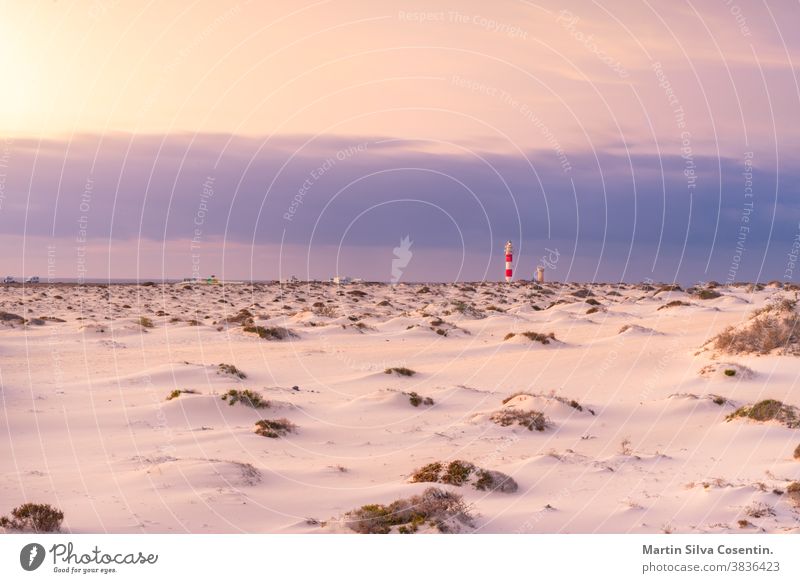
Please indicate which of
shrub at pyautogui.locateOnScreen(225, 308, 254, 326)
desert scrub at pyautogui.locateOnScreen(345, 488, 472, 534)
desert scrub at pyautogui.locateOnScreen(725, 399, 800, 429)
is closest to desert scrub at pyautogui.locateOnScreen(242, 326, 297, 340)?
shrub at pyautogui.locateOnScreen(225, 308, 254, 326)

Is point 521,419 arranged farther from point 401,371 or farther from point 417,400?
point 401,371

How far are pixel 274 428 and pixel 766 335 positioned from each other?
1598 cm

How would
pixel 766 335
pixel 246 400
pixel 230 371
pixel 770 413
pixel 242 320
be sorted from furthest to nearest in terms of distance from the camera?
pixel 242 320 < pixel 766 335 < pixel 230 371 < pixel 246 400 < pixel 770 413

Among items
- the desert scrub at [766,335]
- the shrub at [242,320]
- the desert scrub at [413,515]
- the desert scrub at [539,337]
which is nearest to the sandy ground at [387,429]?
the desert scrub at [413,515]

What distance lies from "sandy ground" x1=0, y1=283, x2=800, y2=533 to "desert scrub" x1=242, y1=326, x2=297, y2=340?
1.20 ft

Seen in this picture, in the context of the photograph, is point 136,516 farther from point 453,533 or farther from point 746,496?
point 746,496

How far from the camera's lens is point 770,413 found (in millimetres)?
17469

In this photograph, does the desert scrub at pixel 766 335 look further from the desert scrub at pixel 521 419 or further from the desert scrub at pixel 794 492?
the desert scrub at pixel 794 492

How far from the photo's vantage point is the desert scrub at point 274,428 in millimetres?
16812

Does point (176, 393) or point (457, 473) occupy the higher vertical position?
point (457, 473)

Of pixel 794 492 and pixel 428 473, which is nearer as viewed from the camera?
pixel 794 492

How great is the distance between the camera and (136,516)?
440 inches

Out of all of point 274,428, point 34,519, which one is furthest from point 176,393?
point 34,519
